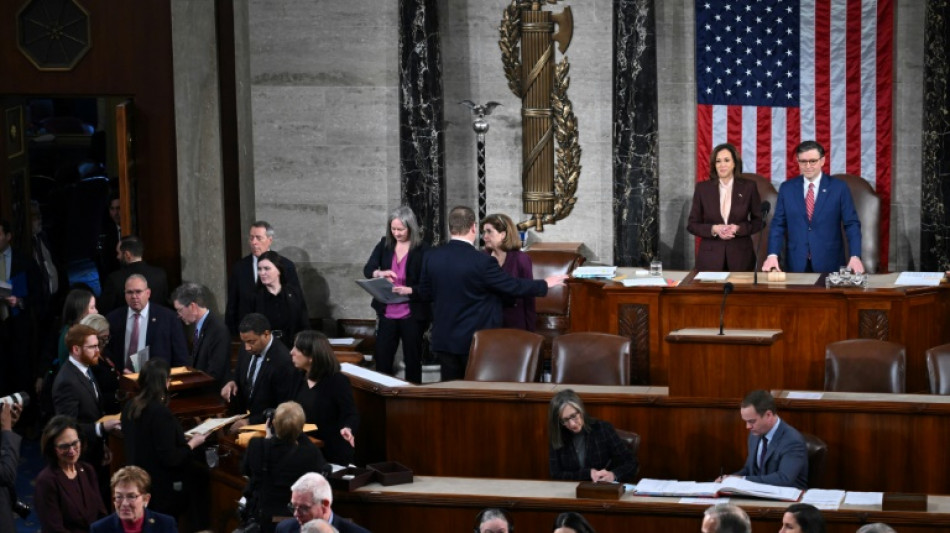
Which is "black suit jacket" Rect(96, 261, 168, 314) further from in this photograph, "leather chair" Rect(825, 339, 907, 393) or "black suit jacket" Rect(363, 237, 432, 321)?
"leather chair" Rect(825, 339, 907, 393)

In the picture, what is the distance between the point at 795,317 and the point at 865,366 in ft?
3.42

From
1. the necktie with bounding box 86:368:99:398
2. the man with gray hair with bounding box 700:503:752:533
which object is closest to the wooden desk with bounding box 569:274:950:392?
the man with gray hair with bounding box 700:503:752:533

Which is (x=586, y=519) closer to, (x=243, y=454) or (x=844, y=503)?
(x=844, y=503)

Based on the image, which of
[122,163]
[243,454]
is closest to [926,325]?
[243,454]

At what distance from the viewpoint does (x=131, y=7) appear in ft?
40.3

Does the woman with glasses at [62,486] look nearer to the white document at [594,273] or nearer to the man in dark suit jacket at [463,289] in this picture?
the man in dark suit jacket at [463,289]

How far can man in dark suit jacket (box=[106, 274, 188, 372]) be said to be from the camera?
1016 cm

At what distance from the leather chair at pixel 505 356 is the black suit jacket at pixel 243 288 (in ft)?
6.16

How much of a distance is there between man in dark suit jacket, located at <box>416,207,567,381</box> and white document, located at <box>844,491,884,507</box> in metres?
2.92

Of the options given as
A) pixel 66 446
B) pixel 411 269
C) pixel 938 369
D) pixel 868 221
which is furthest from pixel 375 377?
pixel 868 221

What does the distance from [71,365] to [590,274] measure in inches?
140

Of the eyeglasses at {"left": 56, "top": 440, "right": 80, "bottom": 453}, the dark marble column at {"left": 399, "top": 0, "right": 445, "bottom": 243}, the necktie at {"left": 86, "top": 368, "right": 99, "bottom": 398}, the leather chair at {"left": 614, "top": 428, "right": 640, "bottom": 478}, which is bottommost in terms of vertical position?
the leather chair at {"left": 614, "top": 428, "right": 640, "bottom": 478}

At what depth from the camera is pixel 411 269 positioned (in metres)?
10.8

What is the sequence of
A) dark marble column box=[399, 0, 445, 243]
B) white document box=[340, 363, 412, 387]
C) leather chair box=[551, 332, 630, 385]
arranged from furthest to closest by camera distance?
dark marble column box=[399, 0, 445, 243]
leather chair box=[551, 332, 630, 385]
white document box=[340, 363, 412, 387]
